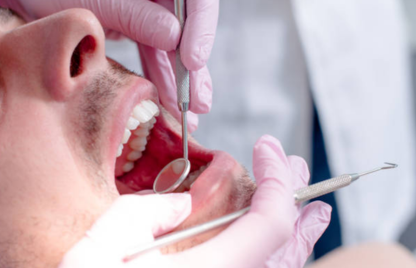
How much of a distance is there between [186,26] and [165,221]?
0.44 m

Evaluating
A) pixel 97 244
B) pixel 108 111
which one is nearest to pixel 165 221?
pixel 97 244

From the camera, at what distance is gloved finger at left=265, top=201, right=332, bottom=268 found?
72 centimetres

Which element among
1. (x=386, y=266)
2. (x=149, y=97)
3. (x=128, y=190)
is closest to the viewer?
(x=149, y=97)

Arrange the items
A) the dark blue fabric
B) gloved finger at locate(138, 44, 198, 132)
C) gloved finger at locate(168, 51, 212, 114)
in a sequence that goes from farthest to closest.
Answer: the dark blue fabric → gloved finger at locate(138, 44, 198, 132) → gloved finger at locate(168, 51, 212, 114)

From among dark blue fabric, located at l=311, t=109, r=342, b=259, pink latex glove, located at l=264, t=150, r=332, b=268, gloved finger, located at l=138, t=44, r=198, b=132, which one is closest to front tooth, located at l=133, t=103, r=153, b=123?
gloved finger, located at l=138, t=44, r=198, b=132

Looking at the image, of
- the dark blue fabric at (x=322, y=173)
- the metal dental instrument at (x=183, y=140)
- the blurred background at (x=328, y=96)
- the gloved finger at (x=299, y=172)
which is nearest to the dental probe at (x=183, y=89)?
the metal dental instrument at (x=183, y=140)

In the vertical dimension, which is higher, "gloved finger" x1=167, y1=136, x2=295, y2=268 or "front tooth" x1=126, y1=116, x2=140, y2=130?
"front tooth" x1=126, y1=116, x2=140, y2=130

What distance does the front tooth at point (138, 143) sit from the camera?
919mm

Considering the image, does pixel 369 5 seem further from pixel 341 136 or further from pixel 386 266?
pixel 386 266

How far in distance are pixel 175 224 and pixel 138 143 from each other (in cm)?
30

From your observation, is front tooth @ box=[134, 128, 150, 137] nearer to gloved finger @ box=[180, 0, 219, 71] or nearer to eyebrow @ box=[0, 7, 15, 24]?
gloved finger @ box=[180, 0, 219, 71]

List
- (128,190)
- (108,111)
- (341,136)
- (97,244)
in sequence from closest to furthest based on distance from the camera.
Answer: (97,244)
(108,111)
(128,190)
(341,136)

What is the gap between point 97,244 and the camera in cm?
58

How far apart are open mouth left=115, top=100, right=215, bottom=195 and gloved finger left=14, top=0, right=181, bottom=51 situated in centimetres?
15
